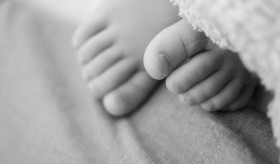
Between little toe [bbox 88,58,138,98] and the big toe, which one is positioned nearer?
the big toe

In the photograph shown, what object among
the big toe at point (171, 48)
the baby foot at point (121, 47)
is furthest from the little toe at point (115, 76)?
the big toe at point (171, 48)

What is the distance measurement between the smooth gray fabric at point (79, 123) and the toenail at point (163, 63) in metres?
0.08

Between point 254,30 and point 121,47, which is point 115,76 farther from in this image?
point 254,30

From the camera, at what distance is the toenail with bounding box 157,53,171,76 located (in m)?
0.30

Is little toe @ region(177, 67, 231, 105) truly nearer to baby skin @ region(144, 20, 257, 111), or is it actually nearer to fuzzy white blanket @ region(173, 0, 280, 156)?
baby skin @ region(144, 20, 257, 111)

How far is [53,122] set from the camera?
415 millimetres

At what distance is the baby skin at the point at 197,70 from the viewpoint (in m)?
0.31

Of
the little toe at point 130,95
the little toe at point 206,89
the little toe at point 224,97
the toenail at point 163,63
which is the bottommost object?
the little toe at point 224,97

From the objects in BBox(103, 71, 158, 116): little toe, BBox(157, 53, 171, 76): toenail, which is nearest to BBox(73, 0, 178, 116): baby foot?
BBox(103, 71, 158, 116): little toe

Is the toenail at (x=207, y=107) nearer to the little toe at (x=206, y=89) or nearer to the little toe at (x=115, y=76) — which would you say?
the little toe at (x=206, y=89)

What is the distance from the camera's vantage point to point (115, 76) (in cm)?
41

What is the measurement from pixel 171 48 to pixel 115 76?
125mm

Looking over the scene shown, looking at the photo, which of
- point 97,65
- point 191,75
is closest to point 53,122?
point 97,65

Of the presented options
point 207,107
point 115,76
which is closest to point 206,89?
point 207,107
